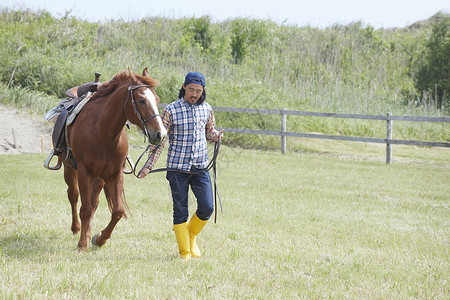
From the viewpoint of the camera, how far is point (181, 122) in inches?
187

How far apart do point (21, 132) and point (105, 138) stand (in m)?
11.5

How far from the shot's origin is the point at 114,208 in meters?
5.14

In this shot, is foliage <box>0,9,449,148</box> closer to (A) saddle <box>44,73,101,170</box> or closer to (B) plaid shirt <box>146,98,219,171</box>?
(A) saddle <box>44,73,101,170</box>

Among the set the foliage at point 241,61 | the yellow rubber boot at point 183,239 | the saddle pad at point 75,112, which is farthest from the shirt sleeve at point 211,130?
the foliage at point 241,61

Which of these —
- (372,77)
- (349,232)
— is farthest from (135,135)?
(372,77)

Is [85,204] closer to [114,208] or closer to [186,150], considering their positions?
[114,208]

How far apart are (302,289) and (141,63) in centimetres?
1773

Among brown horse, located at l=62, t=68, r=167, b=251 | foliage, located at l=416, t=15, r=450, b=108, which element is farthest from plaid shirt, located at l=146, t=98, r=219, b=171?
foliage, located at l=416, t=15, r=450, b=108

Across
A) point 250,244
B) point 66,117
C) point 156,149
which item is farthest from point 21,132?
point 156,149

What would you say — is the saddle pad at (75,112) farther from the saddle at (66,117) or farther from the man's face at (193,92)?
the man's face at (193,92)

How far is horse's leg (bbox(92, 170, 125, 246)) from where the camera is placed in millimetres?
5145

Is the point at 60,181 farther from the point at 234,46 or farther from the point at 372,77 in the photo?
the point at 372,77

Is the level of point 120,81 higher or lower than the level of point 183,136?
higher

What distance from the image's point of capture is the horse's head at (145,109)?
439 centimetres
